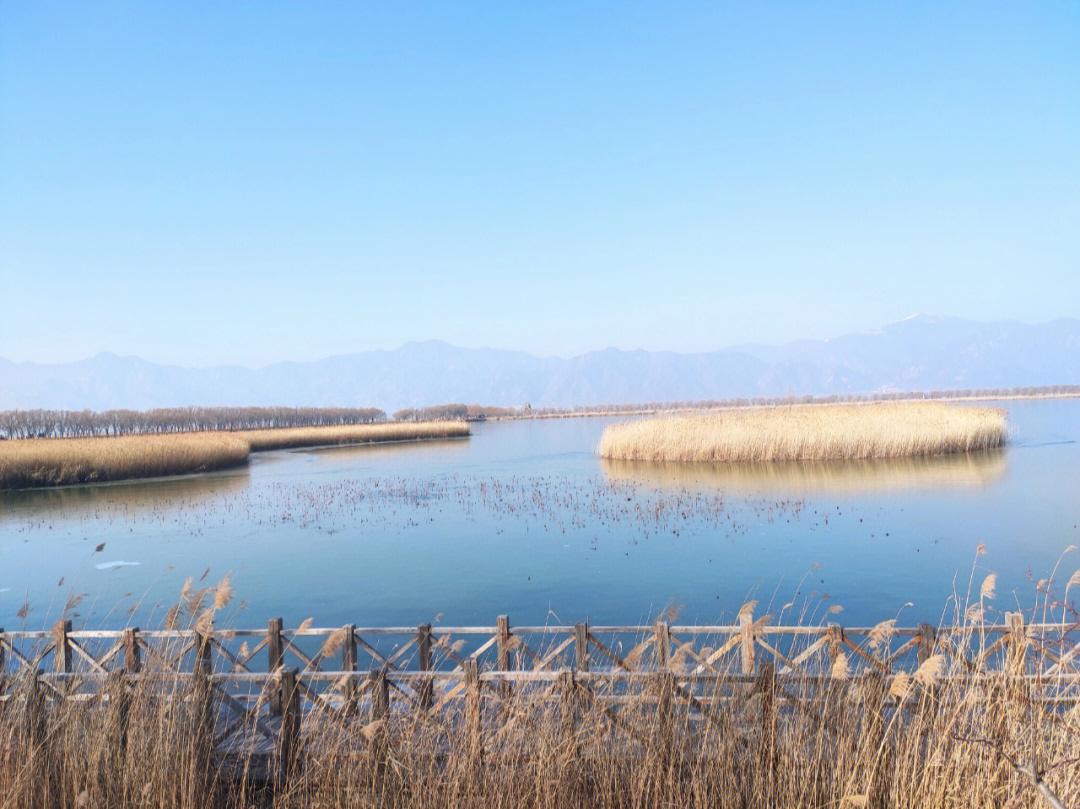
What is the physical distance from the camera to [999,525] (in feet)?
52.7

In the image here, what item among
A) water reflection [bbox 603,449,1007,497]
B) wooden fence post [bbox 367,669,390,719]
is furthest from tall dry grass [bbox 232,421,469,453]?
wooden fence post [bbox 367,669,390,719]

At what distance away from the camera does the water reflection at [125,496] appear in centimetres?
2428

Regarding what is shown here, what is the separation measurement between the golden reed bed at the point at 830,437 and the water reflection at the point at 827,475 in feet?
2.70

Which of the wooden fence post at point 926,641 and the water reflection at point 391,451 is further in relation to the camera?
the water reflection at point 391,451

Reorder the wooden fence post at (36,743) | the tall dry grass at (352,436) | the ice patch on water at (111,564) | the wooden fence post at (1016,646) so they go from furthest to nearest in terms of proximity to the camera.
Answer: the tall dry grass at (352,436) < the ice patch on water at (111,564) < the wooden fence post at (36,743) < the wooden fence post at (1016,646)

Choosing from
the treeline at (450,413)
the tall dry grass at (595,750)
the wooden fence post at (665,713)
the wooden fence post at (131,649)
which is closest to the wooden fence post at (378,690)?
the tall dry grass at (595,750)

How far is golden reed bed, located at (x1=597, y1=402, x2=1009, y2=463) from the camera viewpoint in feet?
94.3

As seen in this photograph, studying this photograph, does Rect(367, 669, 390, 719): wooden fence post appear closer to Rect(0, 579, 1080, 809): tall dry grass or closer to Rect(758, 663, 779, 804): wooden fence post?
Rect(0, 579, 1080, 809): tall dry grass

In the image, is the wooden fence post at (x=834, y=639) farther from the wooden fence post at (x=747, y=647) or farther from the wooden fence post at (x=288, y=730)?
the wooden fence post at (x=288, y=730)

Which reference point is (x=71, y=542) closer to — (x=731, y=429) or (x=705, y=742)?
(x=705, y=742)

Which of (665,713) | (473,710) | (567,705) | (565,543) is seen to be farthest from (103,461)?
(665,713)

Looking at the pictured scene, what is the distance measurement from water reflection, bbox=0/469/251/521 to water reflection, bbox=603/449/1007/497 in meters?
15.6

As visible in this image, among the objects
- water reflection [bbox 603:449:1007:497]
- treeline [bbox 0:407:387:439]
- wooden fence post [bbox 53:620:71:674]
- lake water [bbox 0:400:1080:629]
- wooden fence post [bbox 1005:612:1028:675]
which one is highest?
treeline [bbox 0:407:387:439]

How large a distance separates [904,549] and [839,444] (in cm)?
1535
